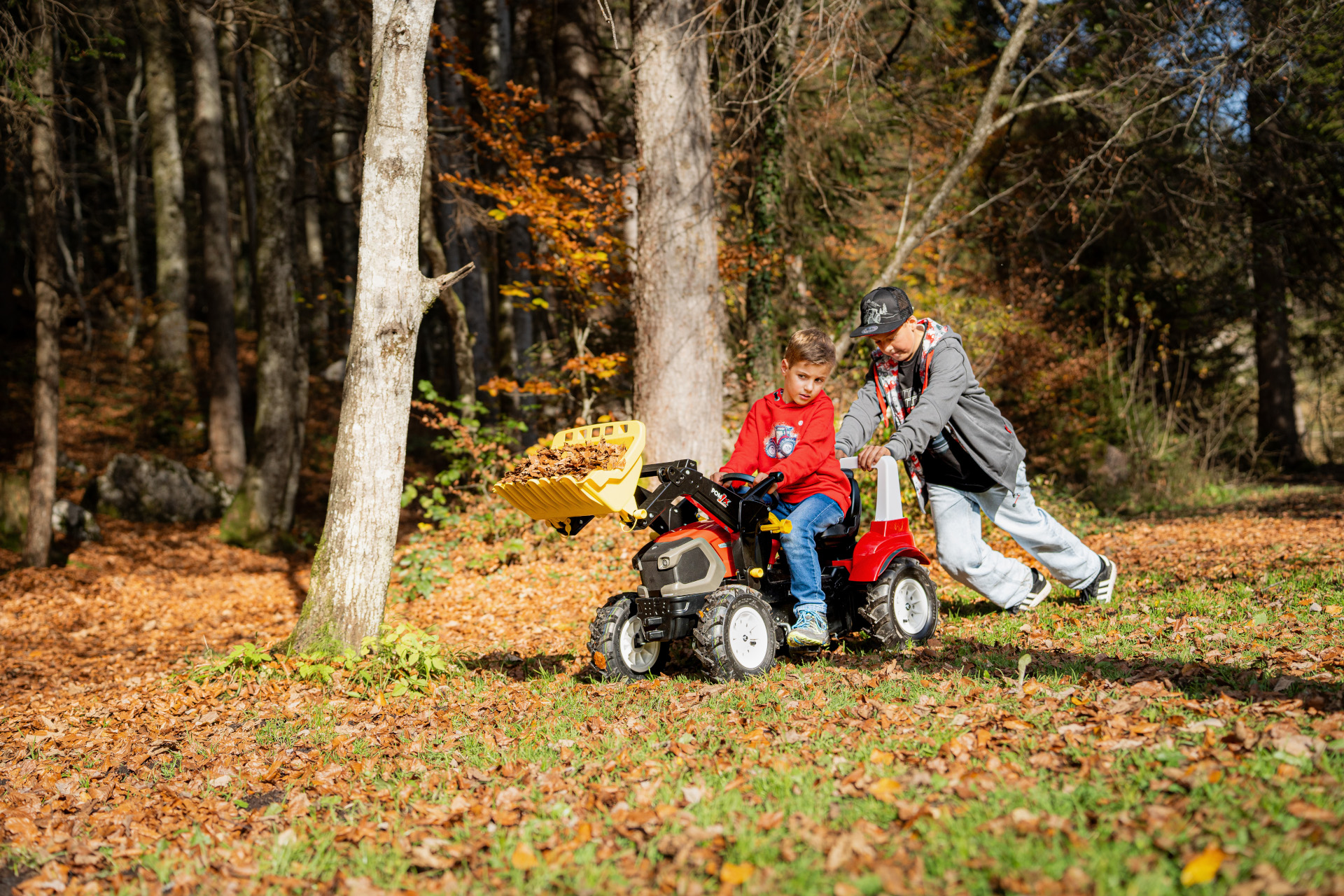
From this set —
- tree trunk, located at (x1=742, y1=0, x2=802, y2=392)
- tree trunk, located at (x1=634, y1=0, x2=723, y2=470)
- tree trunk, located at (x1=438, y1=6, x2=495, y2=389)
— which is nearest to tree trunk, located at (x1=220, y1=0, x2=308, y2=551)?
tree trunk, located at (x1=438, y1=6, x2=495, y2=389)

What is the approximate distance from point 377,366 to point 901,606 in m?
3.80

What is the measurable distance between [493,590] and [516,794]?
19.8 feet

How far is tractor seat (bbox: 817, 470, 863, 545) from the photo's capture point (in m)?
5.40

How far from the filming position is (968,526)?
5.75m

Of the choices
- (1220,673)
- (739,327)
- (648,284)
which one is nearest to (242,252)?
(739,327)

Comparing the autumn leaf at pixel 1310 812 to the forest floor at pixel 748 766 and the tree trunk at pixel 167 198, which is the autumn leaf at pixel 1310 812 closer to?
the forest floor at pixel 748 766

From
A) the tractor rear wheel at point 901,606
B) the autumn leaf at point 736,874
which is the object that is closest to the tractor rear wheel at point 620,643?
the tractor rear wheel at point 901,606

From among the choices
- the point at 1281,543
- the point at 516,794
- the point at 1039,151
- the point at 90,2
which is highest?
the point at 90,2

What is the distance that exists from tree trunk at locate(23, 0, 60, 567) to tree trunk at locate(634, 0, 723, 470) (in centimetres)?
686

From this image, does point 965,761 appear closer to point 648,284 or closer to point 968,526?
point 968,526

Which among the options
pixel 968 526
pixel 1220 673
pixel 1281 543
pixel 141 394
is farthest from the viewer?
pixel 141 394

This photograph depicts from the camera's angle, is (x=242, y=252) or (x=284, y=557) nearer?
(x=284, y=557)

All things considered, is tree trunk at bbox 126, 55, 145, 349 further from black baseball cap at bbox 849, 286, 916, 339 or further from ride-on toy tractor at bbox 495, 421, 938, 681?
black baseball cap at bbox 849, 286, 916, 339

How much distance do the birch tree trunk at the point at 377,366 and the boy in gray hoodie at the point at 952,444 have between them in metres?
2.92
